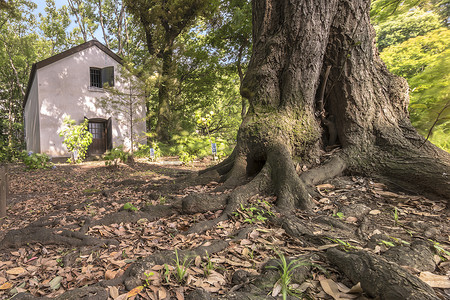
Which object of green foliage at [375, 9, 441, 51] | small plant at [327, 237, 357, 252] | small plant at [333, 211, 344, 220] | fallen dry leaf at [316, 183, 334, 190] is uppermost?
green foliage at [375, 9, 441, 51]

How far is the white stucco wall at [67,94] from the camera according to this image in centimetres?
1227

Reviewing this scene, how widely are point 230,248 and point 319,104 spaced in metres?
2.89

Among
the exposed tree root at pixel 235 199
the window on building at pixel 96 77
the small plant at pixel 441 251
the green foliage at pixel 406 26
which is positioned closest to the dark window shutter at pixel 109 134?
the window on building at pixel 96 77

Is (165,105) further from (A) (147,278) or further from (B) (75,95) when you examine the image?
(A) (147,278)

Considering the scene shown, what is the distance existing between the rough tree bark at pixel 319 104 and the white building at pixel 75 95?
9.95m

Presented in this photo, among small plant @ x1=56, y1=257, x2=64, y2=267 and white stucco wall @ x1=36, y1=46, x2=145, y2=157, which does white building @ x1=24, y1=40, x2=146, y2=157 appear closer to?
white stucco wall @ x1=36, y1=46, x2=145, y2=157

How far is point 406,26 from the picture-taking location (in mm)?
18188

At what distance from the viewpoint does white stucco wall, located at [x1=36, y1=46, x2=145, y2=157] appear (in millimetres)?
12273

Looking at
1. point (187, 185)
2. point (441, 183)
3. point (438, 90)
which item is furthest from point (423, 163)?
point (187, 185)

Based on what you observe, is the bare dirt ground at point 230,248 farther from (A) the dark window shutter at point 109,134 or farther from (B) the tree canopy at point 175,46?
(A) the dark window shutter at point 109,134

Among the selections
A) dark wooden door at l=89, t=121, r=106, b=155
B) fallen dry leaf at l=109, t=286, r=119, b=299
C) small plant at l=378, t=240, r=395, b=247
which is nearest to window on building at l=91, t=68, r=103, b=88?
dark wooden door at l=89, t=121, r=106, b=155

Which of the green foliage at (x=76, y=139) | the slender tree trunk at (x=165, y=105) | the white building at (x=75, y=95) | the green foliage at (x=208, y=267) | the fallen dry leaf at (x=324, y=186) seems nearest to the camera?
the green foliage at (x=208, y=267)

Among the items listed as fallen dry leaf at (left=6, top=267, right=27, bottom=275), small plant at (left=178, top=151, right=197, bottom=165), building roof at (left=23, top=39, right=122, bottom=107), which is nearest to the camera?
fallen dry leaf at (left=6, top=267, right=27, bottom=275)

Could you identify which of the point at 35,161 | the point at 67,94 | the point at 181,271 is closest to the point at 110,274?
the point at 181,271
